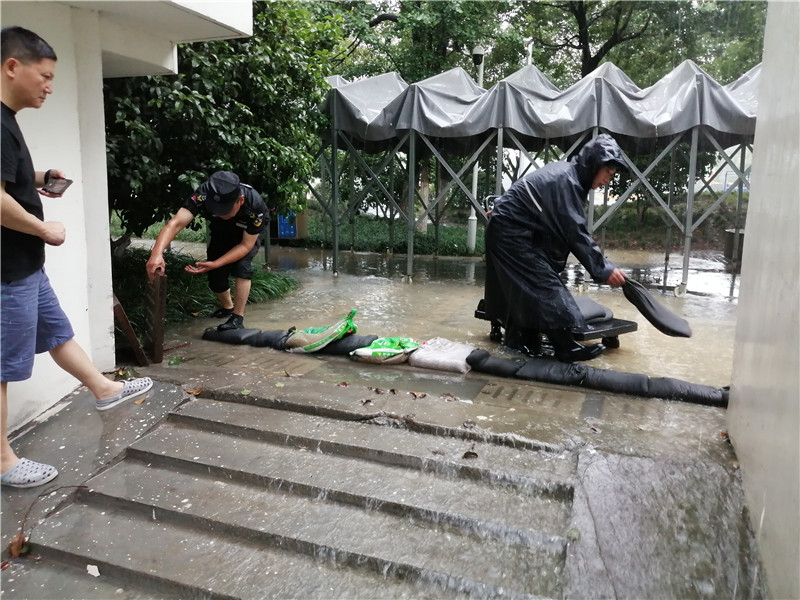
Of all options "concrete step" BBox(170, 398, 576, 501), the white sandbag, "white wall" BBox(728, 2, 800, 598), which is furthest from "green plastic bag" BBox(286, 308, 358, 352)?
"white wall" BBox(728, 2, 800, 598)

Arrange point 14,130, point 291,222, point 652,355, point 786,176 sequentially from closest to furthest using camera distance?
1. point 786,176
2. point 14,130
3. point 652,355
4. point 291,222

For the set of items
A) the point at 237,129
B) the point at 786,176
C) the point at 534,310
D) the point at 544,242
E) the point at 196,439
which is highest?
the point at 237,129

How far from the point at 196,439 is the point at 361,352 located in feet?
5.12

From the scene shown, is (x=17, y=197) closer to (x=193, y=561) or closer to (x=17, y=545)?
(x=17, y=545)

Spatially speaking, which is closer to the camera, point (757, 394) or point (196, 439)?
point (757, 394)

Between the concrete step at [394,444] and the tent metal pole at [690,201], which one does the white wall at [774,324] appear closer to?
the concrete step at [394,444]

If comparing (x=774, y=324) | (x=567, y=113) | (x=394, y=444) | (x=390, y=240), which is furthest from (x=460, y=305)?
(x=390, y=240)

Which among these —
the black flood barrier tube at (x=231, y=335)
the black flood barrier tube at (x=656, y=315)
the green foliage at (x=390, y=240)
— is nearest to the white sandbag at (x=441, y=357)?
the black flood barrier tube at (x=656, y=315)

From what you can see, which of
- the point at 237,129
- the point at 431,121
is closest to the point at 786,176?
the point at 237,129

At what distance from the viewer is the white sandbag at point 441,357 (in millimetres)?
4254

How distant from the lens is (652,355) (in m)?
4.95

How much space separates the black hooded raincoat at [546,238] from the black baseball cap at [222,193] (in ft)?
6.70

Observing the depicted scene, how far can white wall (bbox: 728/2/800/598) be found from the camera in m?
1.87

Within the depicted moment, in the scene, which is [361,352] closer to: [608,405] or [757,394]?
[608,405]
